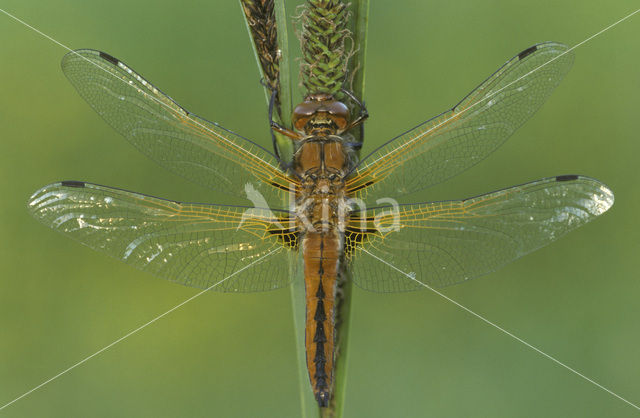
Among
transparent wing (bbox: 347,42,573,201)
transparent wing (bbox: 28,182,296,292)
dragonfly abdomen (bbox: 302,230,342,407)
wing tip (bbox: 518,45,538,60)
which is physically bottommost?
dragonfly abdomen (bbox: 302,230,342,407)

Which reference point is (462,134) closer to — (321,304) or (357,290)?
(321,304)

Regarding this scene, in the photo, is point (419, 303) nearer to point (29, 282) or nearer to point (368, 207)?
point (368, 207)

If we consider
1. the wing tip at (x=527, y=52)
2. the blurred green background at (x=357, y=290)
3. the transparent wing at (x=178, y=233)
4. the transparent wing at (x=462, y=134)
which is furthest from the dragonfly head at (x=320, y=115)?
the blurred green background at (x=357, y=290)

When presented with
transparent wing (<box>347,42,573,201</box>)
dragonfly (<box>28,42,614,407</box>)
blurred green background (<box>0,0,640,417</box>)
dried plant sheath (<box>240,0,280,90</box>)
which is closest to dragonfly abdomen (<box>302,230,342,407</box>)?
dragonfly (<box>28,42,614,407</box>)

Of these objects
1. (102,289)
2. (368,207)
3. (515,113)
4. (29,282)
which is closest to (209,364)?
(102,289)

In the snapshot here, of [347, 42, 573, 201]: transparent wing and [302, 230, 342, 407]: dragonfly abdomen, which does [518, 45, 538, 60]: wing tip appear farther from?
[302, 230, 342, 407]: dragonfly abdomen

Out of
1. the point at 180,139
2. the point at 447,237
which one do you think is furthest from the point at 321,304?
the point at 180,139
